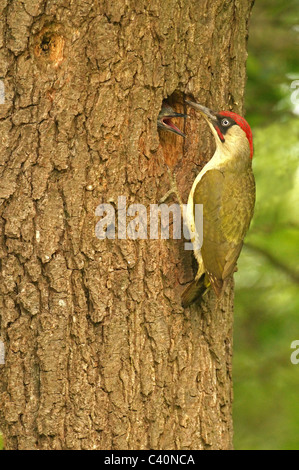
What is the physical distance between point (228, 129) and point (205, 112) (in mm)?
272

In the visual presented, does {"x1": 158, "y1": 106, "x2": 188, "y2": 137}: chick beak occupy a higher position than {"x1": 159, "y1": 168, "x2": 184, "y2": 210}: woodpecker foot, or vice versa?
{"x1": 158, "y1": 106, "x2": 188, "y2": 137}: chick beak

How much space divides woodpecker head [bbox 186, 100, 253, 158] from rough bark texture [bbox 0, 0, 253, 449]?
30cm

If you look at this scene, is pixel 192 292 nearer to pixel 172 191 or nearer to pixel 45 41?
pixel 172 191

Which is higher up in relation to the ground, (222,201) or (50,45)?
(50,45)

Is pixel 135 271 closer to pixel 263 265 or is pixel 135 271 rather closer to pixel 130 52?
pixel 130 52

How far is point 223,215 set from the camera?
4.31 m

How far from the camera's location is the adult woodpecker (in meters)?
4.00

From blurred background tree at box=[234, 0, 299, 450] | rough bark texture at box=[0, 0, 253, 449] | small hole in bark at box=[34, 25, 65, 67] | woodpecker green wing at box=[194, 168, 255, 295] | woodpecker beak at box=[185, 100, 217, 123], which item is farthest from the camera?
blurred background tree at box=[234, 0, 299, 450]

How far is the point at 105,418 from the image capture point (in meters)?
3.59

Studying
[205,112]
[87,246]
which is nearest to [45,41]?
[205,112]

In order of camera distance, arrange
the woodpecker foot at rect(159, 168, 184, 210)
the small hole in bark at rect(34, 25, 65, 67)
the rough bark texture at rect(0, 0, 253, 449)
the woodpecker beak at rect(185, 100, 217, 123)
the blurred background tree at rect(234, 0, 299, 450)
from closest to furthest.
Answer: the rough bark texture at rect(0, 0, 253, 449) → the small hole in bark at rect(34, 25, 65, 67) → the woodpecker foot at rect(159, 168, 184, 210) → the woodpecker beak at rect(185, 100, 217, 123) → the blurred background tree at rect(234, 0, 299, 450)

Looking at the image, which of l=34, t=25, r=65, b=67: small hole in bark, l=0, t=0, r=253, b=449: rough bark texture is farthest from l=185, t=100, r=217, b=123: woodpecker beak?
l=34, t=25, r=65, b=67: small hole in bark

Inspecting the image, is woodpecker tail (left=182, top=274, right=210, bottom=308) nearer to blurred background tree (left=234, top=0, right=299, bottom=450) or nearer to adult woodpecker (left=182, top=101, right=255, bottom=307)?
adult woodpecker (left=182, top=101, right=255, bottom=307)

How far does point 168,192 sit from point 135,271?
48cm
